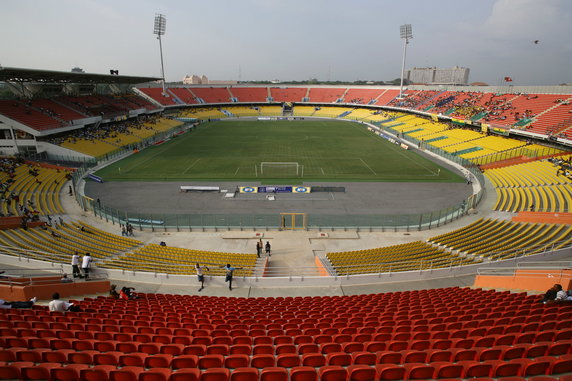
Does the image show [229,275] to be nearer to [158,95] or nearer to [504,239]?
[504,239]

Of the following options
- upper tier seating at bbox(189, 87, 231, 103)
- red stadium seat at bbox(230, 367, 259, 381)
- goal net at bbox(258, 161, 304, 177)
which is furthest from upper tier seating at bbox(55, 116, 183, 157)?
red stadium seat at bbox(230, 367, 259, 381)

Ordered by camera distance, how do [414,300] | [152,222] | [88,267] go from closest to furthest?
[414,300] < [88,267] < [152,222]

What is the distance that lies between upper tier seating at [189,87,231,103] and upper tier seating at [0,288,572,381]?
105338 millimetres

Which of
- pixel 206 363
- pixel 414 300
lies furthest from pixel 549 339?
pixel 206 363

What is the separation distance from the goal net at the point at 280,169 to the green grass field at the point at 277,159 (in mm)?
128

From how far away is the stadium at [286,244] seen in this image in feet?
21.0

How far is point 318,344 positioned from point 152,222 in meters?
19.6

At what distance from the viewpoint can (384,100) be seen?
98812 mm

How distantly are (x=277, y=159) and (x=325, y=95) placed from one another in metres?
76.0

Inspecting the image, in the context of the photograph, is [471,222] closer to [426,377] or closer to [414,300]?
[414,300]

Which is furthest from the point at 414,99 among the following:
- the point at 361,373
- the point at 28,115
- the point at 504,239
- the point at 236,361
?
the point at 236,361

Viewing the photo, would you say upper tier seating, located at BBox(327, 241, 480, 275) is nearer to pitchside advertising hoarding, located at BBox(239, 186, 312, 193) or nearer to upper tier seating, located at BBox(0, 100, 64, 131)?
pitchside advertising hoarding, located at BBox(239, 186, 312, 193)

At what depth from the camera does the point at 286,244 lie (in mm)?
21859

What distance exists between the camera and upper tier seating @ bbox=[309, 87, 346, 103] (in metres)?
114
